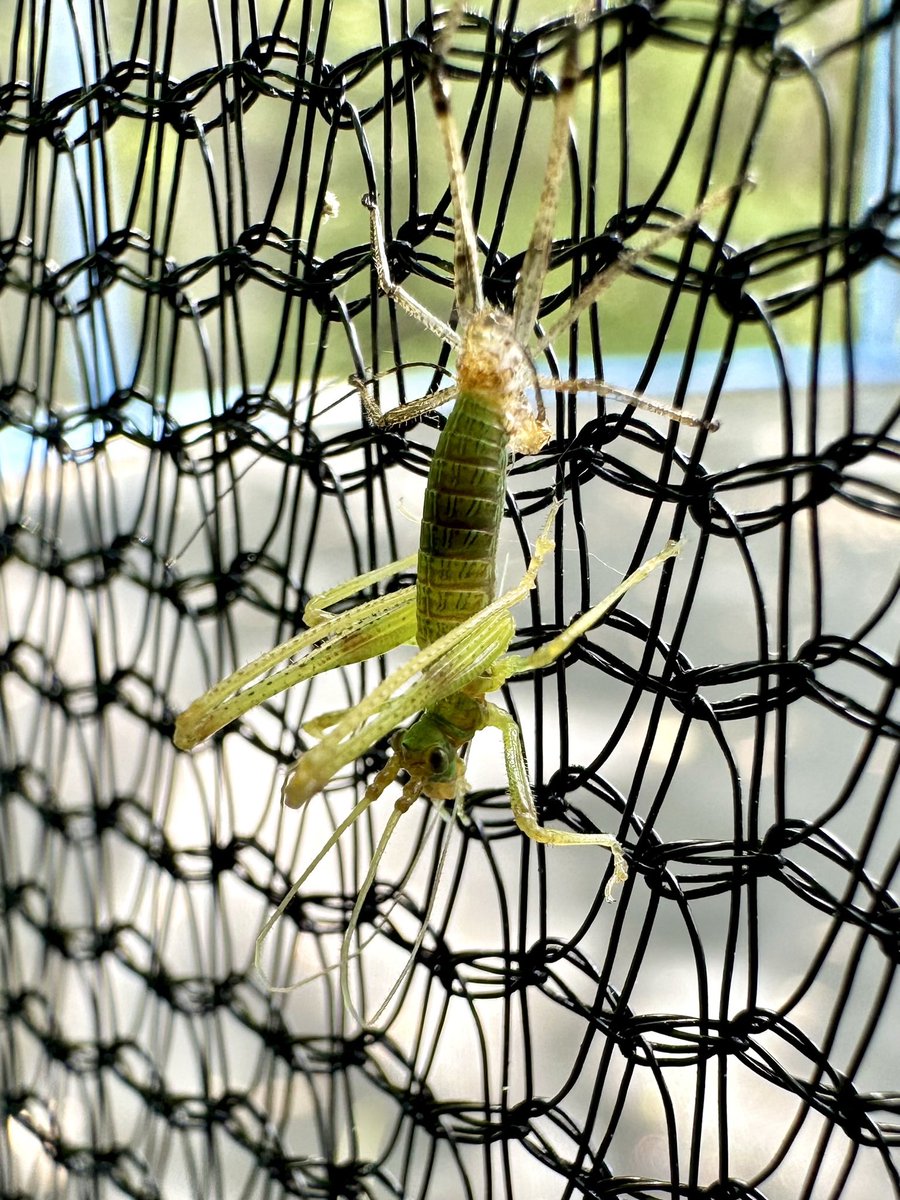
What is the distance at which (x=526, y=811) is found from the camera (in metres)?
0.43

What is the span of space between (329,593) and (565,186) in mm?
234

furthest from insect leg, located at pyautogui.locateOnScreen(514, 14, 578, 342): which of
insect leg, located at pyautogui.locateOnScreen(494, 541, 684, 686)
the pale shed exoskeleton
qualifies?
insect leg, located at pyautogui.locateOnScreen(494, 541, 684, 686)

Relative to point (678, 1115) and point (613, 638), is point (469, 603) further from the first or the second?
point (678, 1115)

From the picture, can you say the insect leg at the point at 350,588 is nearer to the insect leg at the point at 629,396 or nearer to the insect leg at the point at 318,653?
the insect leg at the point at 318,653

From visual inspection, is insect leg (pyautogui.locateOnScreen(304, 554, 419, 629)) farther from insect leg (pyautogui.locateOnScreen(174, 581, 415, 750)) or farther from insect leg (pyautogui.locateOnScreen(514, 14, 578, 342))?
insect leg (pyautogui.locateOnScreen(514, 14, 578, 342))

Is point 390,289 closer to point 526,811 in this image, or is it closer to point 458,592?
point 458,592

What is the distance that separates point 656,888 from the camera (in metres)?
0.39

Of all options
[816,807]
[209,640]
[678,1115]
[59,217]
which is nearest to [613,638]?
[816,807]

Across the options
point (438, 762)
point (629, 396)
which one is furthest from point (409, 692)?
point (629, 396)

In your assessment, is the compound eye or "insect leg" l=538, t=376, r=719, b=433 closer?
"insect leg" l=538, t=376, r=719, b=433

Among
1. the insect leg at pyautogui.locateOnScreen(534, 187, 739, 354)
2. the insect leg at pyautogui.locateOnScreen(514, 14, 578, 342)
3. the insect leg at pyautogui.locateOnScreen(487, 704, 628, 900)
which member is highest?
the insect leg at pyautogui.locateOnScreen(514, 14, 578, 342)

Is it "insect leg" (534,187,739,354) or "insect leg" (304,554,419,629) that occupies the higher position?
"insect leg" (534,187,739,354)

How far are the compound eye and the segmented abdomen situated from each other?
0.07 metres

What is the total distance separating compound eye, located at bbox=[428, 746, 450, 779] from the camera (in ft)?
1.46
